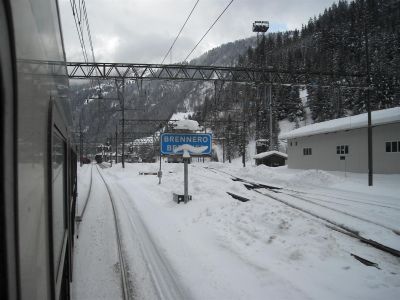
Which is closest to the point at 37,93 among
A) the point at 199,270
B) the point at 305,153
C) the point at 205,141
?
the point at 199,270

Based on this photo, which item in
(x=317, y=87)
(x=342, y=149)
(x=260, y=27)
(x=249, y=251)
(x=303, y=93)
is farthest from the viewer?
(x=303, y=93)

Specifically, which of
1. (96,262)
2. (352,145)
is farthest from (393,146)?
(96,262)

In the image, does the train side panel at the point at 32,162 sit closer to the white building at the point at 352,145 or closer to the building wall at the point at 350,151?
the white building at the point at 352,145

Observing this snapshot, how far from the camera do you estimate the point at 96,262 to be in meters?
7.20

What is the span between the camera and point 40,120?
1.73 m

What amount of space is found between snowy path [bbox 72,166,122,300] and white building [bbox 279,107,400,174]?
21.0 m

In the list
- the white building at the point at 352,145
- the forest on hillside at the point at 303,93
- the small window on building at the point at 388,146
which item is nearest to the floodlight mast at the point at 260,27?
the forest on hillside at the point at 303,93

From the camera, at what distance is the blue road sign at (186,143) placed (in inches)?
543

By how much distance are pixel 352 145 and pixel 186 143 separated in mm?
19221

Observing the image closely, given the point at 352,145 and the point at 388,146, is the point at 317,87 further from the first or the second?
the point at 388,146

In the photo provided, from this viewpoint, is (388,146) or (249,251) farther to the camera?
(388,146)

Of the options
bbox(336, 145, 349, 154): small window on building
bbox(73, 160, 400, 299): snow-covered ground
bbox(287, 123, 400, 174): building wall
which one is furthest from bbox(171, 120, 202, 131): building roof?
bbox(336, 145, 349, 154): small window on building

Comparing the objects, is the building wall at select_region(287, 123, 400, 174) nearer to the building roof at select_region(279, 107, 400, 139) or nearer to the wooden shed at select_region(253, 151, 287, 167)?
the building roof at select_region(279, 107, 400, 139)

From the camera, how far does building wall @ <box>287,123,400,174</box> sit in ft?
81.5
